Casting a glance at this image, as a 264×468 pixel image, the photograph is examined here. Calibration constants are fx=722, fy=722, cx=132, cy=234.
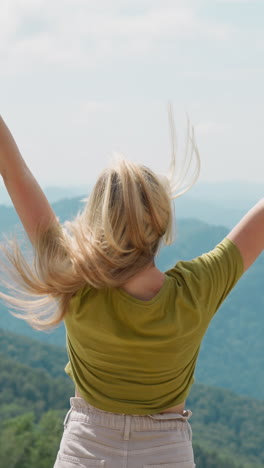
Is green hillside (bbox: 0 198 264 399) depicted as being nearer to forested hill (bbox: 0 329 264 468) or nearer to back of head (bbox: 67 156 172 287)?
forested hill (bbox: 0 329 264 468)

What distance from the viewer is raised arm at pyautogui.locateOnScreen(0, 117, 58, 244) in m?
1.22

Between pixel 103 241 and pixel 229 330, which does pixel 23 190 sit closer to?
pixel 103 241

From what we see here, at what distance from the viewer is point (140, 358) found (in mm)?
1165

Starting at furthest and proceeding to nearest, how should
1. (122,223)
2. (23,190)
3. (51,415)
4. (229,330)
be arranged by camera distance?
(229,330)
(51,415)
(23,190)
(122,223)

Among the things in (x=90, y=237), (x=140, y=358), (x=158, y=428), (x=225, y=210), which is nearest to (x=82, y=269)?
(x=90, y=237)

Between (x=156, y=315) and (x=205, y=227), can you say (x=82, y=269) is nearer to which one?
(x=156, y=315)

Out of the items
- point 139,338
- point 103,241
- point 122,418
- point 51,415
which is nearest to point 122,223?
point 103,241

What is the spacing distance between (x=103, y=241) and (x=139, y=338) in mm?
166

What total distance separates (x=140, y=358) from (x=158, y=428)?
4.6 inches

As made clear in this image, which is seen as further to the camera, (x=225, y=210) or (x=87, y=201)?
(x=225, y=210)

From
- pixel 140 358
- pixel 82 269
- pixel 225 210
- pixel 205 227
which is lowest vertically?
pixel 225 210

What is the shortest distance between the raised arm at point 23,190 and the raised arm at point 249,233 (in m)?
0.31

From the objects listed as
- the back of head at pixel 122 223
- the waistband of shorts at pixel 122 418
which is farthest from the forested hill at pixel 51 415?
the back of head at pixel 122 223

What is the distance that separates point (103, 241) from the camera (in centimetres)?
114
